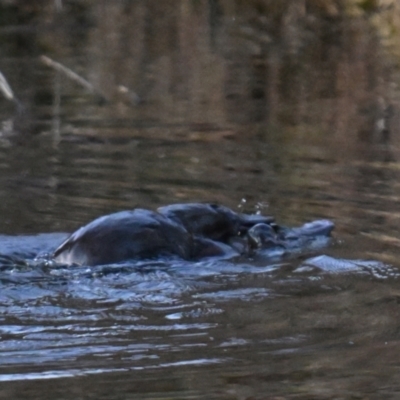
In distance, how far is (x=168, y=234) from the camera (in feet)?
19.1

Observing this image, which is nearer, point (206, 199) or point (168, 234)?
point (168, 234)

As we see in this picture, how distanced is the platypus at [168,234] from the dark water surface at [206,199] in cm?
10

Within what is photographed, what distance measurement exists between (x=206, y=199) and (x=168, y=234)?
1.80m

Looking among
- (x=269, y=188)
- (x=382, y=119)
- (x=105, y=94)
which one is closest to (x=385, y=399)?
(x=269, y=188)

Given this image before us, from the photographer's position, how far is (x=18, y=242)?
20.0 ft

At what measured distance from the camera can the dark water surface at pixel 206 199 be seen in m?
4.25

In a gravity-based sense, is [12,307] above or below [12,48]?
below

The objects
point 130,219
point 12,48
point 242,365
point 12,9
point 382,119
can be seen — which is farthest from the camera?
point 12,9

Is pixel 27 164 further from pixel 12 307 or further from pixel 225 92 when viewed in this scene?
pixel 225 92

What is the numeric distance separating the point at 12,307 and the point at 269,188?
3345 millimetres

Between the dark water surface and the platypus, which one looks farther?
the platypus

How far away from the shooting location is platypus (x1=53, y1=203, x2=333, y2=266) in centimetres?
561

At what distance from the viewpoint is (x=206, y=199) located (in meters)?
7.60

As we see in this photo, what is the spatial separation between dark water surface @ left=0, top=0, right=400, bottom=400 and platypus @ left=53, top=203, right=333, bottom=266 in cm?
10
